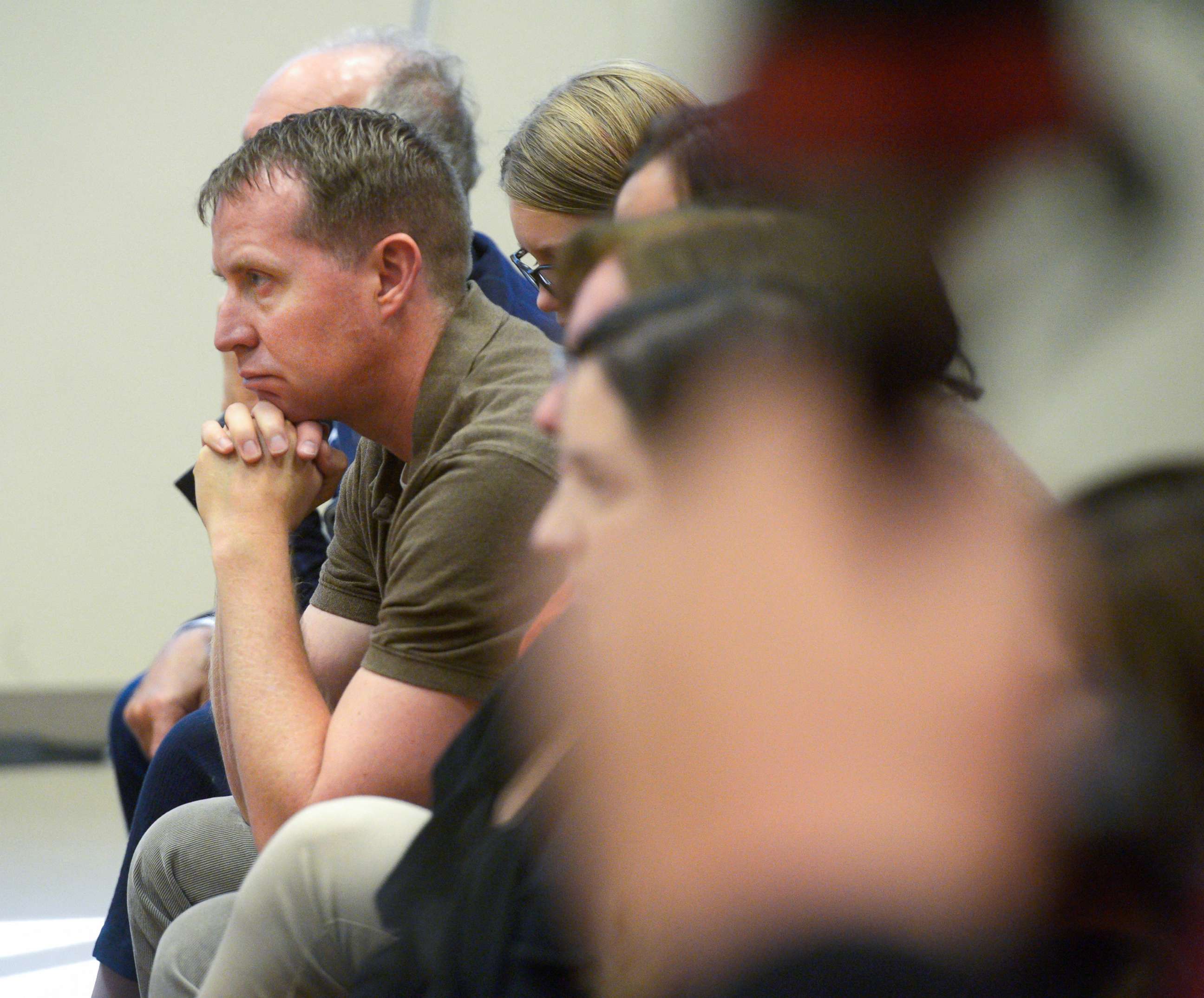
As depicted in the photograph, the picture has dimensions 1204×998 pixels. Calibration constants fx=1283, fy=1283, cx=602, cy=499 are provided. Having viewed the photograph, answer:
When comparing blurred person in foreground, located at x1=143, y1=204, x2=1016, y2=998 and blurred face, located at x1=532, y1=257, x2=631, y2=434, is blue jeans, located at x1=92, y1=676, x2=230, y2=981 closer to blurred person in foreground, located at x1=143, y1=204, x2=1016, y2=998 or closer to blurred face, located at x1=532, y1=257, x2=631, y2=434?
blurred person in foreground, located at x1=143, y1=204, x2=1016, y2=998

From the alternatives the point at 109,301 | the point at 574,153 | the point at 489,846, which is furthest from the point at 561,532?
the point at 109,301

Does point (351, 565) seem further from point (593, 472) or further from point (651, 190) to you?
point (593, 472)

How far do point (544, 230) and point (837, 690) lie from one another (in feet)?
3.16

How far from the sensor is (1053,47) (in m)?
0.19

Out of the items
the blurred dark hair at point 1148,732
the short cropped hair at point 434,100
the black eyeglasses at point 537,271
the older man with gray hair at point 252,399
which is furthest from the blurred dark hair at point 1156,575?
the short cropped hair at point 434,100

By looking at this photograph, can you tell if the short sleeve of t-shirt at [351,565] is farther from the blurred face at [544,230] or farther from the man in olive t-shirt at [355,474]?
the blurred face at [544,230]

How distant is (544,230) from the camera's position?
4.05 ft

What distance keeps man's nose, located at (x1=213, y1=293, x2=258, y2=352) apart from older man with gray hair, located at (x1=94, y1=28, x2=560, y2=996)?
0.86 feet

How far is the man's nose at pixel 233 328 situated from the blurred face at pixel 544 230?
27cm

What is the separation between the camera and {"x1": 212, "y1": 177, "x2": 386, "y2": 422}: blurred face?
46.1 inches

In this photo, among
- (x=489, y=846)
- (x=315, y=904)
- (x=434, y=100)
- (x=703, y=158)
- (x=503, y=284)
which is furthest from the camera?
(x=434, y=100)

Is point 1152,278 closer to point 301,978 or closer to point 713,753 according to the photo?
point 713,753

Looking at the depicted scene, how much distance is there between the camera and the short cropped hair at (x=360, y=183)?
3.86 feet

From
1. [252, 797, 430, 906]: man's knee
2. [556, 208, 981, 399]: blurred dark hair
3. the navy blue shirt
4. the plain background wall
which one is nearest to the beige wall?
the plain background wall
